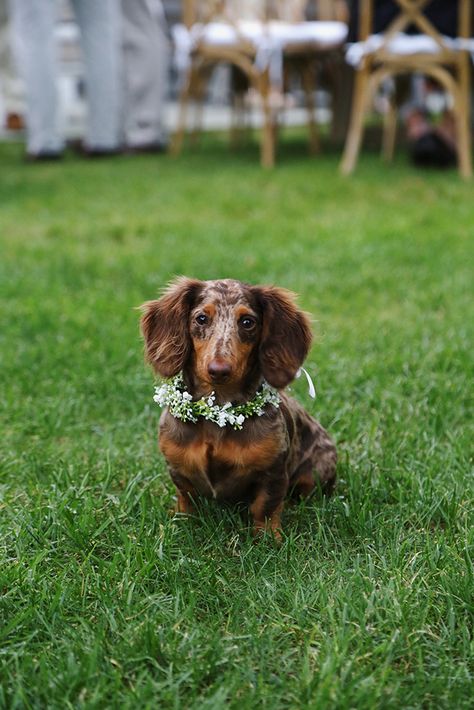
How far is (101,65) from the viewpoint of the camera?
7375 mm

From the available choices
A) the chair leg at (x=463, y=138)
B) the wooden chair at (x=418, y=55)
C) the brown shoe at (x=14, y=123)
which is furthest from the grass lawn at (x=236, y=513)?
the brown shoe at (x=14, y=123)

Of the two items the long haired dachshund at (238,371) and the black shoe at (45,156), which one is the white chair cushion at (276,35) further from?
the long haired dachshund at (238,371)

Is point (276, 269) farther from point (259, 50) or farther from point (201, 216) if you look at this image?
point (259, 50)

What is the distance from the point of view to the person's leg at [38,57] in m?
6.84

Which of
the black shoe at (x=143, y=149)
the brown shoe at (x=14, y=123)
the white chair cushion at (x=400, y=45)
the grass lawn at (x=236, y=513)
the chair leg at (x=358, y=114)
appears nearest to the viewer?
the grass lawn at (x=236, y=513)

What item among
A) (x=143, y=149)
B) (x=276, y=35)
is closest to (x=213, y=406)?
(x=276, y=35)

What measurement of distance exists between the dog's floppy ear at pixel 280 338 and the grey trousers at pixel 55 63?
5.77 metres

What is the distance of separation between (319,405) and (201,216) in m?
2.85

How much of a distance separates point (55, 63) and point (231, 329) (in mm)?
5976

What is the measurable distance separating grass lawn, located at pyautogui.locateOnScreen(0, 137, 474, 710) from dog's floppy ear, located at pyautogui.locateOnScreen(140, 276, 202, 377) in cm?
39

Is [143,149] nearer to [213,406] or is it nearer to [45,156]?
[45,156]

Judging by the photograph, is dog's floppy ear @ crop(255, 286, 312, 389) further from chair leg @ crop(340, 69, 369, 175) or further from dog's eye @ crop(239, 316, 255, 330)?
chair leg @ crop(340, 69, 369, 175)

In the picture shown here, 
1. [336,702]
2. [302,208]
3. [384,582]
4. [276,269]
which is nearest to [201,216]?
Result: [302,208]

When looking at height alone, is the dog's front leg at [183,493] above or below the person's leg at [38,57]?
below
